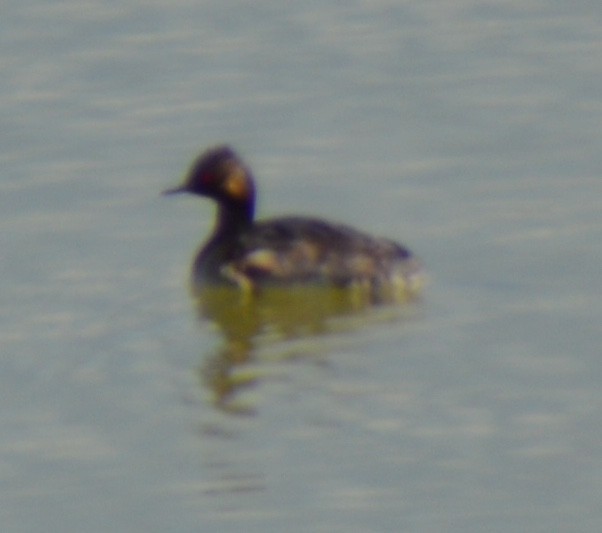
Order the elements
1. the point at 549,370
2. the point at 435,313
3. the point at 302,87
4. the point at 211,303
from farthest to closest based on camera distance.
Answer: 1. the point at 302,87
2. the point at 211,303
3. the point at 435,313
4. the point at 549,370

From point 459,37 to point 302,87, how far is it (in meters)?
1.65

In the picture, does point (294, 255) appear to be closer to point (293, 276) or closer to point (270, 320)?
point (293, 276)

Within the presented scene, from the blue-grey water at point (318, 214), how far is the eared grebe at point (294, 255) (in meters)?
0.27

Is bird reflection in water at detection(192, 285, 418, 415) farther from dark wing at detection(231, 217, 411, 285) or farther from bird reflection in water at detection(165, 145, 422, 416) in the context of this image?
dark wing at detection(231, 217, 411, 285)

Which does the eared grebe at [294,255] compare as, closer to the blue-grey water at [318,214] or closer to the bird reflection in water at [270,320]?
the bird reflection in water at [270,320]

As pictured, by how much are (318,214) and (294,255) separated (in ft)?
5.05

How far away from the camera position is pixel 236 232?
53.7ft

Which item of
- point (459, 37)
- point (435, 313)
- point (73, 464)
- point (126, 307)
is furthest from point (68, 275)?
point (459, 37)

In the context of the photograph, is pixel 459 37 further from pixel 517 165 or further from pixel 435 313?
pixel 435 313

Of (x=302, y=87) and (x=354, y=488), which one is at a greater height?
(x=302, y=87)

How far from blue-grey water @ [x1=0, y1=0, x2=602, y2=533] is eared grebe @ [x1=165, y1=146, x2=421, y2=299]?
267 millimetres

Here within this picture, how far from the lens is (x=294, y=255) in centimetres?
1575

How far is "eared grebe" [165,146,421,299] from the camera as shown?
15.5 meters

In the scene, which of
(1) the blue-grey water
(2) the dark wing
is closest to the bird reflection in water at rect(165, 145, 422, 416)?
(2) the dark wing
